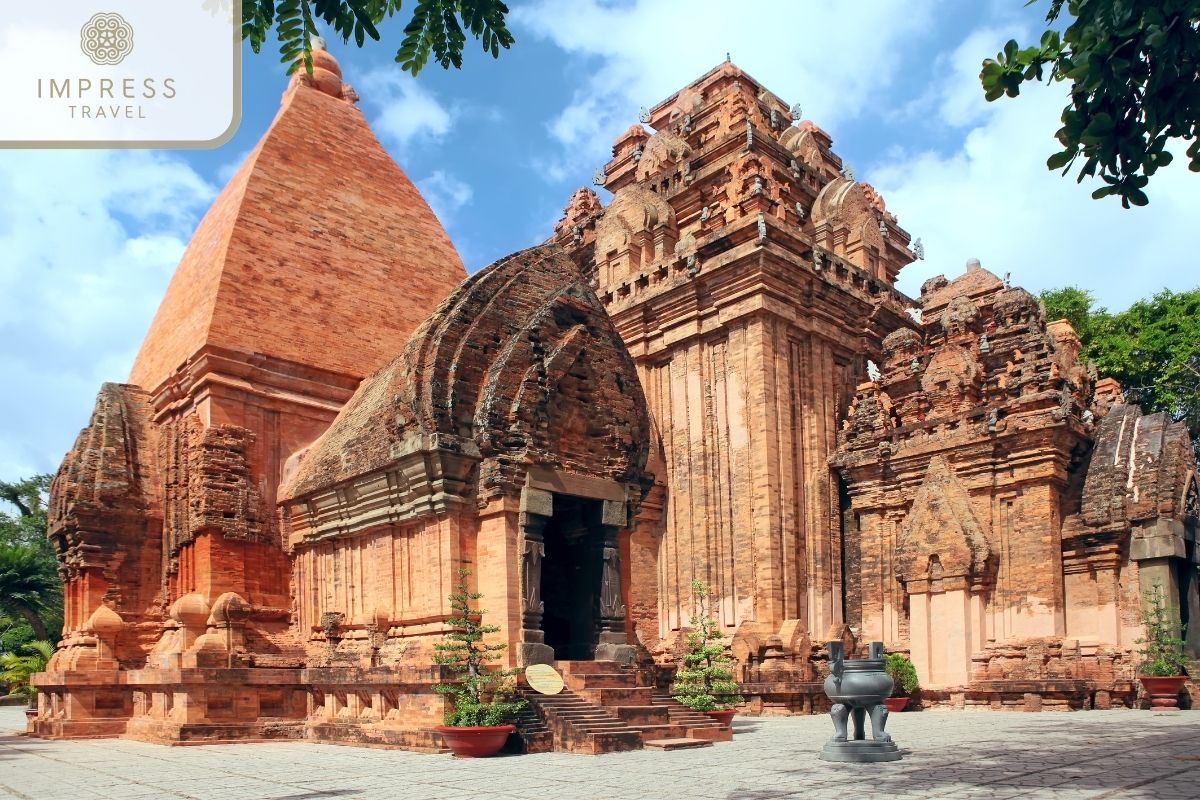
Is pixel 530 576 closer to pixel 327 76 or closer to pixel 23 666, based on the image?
pixel 327 76

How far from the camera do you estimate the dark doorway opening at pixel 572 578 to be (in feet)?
45.5

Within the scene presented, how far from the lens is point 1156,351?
3027cm

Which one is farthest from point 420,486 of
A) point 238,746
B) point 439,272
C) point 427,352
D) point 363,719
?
point 439,272

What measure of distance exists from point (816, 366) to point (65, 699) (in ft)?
48.9

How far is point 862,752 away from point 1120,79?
22.1ft

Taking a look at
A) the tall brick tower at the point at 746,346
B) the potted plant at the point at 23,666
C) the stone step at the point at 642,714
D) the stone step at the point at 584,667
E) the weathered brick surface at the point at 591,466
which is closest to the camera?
the stone step at the point at 642,714

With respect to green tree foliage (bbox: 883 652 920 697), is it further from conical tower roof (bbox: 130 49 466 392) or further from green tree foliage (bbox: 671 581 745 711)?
conical tower roof (bbox: 130 49 466 392)

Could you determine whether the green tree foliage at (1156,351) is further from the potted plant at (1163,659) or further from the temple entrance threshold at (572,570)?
the temple entrance threshold at (572,570)

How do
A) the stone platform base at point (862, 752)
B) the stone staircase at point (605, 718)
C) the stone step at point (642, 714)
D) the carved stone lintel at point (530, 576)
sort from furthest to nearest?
1. the carved stone lintel at point (530, 576)
2. the stone step at point (642, 714)
3. the stone staircase at point (605, 718)
4. the stone platform base at point (862, 752)

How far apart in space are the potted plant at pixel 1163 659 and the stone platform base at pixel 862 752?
28.6 ft

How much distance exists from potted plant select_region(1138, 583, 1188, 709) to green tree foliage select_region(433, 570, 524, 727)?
1102 cm

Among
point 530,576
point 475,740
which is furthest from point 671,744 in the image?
point 530,576

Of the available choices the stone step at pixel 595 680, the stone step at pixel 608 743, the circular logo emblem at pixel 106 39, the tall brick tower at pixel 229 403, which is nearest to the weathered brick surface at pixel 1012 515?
the stone step at pixel 595 680

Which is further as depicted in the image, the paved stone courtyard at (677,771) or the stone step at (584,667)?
the stone step at (584,667)
